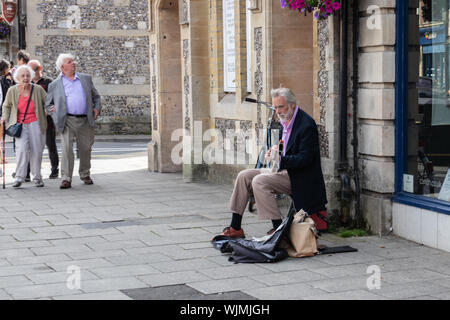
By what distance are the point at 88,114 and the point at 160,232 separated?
13.8 ft

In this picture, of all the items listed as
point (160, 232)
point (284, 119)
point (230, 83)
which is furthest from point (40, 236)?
point (230, 83)

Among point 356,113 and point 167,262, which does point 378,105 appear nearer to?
point 356,113

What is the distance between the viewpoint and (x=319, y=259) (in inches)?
281

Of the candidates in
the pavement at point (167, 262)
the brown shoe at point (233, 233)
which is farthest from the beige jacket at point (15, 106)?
the brown shoe at point (233, 233)

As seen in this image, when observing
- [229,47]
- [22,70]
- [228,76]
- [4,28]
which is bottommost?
[228,76]

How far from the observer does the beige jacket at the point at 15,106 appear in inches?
474

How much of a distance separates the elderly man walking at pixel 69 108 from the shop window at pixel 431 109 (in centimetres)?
566

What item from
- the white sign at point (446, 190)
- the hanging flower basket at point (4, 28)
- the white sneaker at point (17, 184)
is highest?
the hanging flower basket at point (4, 28)

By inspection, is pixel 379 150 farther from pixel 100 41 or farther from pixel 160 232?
pixel 100 41

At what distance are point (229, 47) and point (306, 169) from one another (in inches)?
199

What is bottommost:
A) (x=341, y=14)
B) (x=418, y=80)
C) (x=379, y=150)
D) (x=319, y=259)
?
(x=319, y=259)

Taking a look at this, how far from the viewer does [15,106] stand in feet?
39.5

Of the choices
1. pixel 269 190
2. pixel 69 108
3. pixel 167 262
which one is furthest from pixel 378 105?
pixel 69 108

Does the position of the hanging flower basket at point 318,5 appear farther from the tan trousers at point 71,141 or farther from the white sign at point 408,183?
the tan trousers at point 71,141
